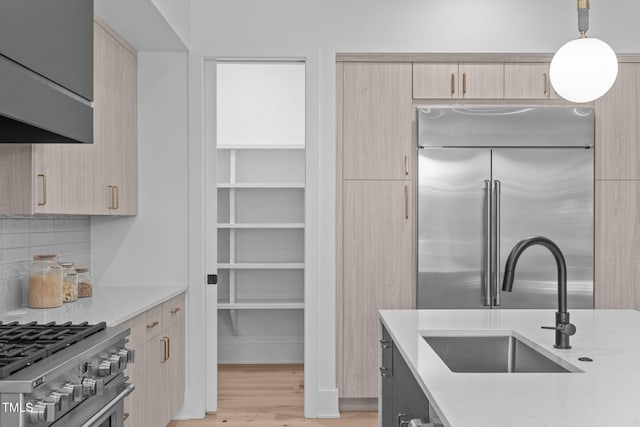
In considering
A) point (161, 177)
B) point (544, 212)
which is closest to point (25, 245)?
point (161, 177)

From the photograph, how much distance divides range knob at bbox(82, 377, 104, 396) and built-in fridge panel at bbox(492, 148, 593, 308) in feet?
8.75

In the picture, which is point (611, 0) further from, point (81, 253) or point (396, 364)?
point (81, 253)

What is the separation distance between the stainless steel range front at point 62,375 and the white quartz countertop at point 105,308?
14.0 inches

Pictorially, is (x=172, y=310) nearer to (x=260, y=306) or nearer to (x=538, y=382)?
(x=260, y=306)

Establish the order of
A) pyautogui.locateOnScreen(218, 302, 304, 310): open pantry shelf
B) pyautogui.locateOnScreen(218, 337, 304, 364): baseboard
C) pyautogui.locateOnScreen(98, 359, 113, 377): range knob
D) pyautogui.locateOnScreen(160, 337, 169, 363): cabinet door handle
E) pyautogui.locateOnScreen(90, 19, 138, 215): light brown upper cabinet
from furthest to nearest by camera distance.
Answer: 1. pyautogui.locateOnScreen(218, 337, 304, 364): baseboard
2. pyautogui.locateOnScreen(218, 302, 304, 310): open pantry shelf
3. pyautogui.locateOnScreen(160, 337, 169, 363): cabinet door handle
4. pyautogui.locateOnScreen(90, 19, 138, 215): light brown upper cabinet
5. pyautogui.locateOnScreen(98, 359, 113, 377): range knob

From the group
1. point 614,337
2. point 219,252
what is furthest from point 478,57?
point 219,252

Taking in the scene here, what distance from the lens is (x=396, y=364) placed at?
217 centimetres

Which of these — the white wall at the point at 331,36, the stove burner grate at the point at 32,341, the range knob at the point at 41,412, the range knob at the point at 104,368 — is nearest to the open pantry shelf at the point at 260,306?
the white wall at the point at 331,36

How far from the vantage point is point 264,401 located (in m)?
4.18

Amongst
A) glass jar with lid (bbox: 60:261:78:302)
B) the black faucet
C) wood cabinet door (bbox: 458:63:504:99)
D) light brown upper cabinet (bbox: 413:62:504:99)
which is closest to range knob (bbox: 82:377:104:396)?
glass jar with lid (bbox: 60:261:78:302)

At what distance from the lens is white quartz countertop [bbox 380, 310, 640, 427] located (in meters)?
1.25

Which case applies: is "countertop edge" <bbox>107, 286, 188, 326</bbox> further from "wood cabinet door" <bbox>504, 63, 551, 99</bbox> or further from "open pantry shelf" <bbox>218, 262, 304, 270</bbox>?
"wood cabinet door" <bbox>504, 63, 551, 99</bbox>

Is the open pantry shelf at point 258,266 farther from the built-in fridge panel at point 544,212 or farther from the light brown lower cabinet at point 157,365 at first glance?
the built-in fridge panel at point 544,212

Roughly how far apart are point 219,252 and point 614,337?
366cm
